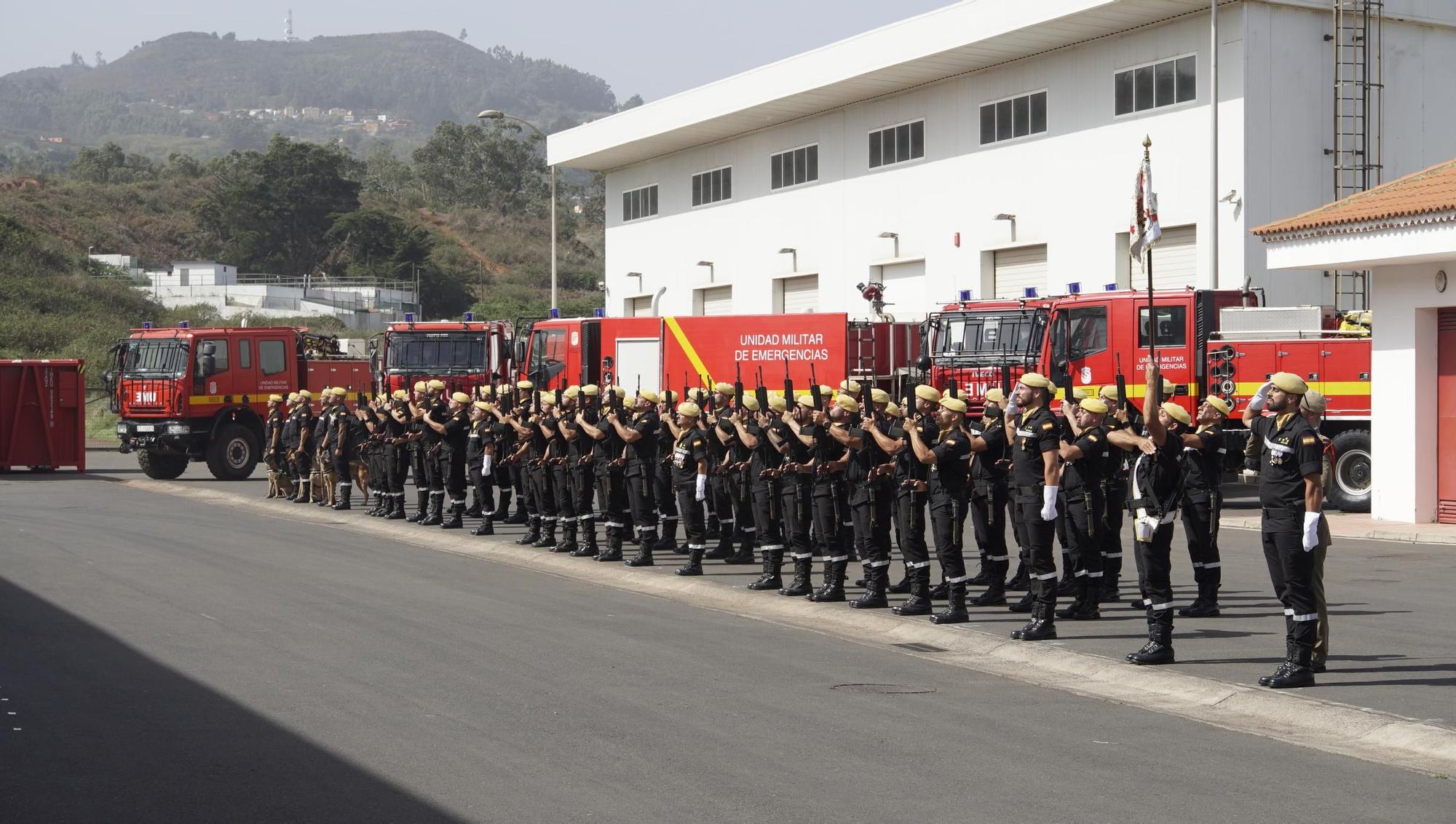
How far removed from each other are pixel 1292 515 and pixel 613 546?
8.98 m

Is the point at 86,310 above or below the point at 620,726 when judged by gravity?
above

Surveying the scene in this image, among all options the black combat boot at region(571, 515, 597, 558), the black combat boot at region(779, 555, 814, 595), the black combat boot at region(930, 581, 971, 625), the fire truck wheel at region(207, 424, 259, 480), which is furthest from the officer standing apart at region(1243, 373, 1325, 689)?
the fire truck wheel at region(207, 424, 259, 480)

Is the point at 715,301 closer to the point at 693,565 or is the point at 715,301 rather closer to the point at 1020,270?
the point at 1020,270

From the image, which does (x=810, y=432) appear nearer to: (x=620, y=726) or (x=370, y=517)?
(x=620, y=726)

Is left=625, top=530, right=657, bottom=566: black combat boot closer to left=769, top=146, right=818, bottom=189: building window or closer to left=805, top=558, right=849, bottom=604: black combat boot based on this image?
left=805, top=558, right=849, bottom=604: black combat boot

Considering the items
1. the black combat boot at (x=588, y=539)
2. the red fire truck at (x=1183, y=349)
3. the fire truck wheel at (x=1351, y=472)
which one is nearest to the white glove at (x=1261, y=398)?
the black combat boot at (x=588, y=539)

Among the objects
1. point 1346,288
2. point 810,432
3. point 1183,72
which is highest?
point 1183,72

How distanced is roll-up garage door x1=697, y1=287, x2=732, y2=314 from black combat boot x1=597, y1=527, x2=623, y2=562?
26487 millimetres

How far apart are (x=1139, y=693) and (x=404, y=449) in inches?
576

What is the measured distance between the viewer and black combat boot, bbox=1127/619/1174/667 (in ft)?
34.6

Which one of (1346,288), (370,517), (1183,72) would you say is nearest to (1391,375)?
(1346,288)

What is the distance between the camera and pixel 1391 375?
67.6 feet

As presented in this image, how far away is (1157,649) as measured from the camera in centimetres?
1059

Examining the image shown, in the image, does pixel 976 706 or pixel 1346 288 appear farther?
pixel 1346 288
